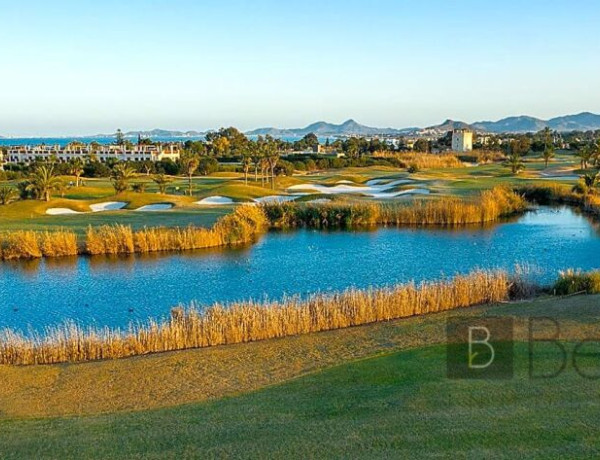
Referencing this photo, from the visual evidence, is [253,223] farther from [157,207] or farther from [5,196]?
[5,196]

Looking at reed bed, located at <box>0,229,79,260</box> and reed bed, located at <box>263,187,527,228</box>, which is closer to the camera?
reed bed, located at <box>0,229,79,260</box>

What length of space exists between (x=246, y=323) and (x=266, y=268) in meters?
11.1

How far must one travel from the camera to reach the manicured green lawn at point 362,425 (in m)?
6.66

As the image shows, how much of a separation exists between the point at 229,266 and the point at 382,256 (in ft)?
22.5

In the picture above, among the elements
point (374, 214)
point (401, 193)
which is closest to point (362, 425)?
point (374, 214)

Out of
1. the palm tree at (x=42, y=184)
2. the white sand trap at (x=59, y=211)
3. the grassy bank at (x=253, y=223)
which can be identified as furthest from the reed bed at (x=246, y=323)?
the palm tree at (x=42, y=184)

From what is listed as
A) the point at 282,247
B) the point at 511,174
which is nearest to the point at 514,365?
the point at 282,247

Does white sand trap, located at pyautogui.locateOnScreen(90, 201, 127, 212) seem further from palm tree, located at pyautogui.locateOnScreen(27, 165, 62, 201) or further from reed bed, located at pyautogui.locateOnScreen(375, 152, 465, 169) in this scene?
reed bed, located at pyautogui.locateOnScreen(375, 152, 465, 169)

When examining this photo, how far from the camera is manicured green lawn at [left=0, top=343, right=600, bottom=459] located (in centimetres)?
666

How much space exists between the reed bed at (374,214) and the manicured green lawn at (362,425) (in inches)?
1100

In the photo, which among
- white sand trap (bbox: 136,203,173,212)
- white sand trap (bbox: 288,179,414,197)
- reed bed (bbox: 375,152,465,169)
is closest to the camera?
white sand trap (bbox: 136,203,173,212)

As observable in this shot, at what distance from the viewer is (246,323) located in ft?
47.6

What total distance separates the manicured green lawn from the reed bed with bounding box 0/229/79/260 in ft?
65.7

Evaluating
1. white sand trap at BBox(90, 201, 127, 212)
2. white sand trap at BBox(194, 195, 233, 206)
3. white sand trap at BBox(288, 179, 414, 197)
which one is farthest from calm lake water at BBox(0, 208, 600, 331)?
white sand trap at BBox(288, 179, 414, 197)
